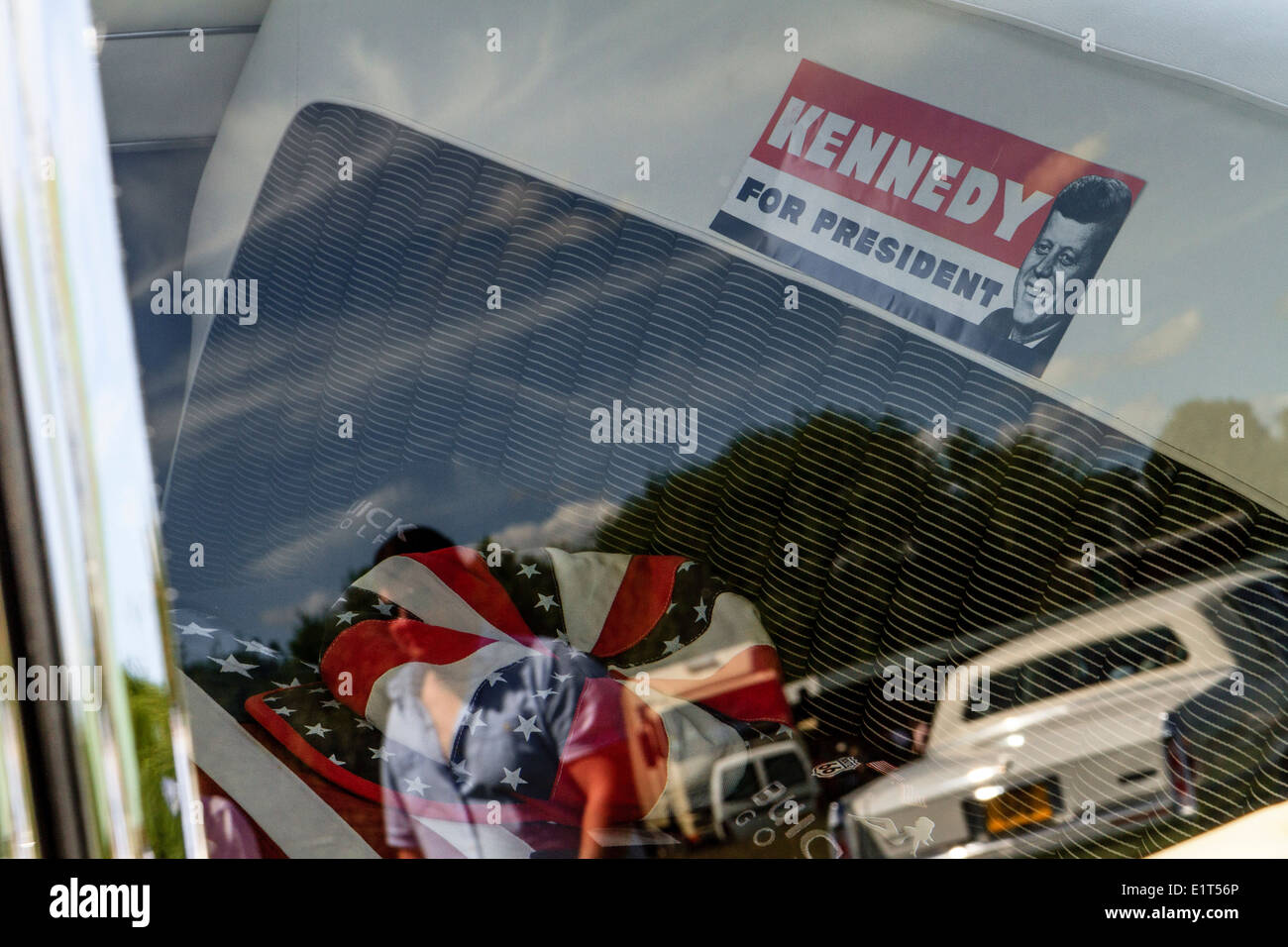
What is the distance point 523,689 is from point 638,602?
172 millimetres

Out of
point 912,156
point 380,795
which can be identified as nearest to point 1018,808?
point 380,795

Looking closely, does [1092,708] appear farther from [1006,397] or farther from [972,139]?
[972,139]

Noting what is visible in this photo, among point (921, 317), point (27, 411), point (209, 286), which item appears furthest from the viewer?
point (209, 286)

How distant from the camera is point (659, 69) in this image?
4.85 feet

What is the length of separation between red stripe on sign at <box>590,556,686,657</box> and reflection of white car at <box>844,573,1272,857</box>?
1.00 ft

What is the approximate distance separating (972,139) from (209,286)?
0.98 m

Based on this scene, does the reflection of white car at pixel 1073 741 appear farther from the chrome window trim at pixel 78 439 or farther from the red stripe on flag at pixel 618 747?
the chrome window trim at pixel 78 439

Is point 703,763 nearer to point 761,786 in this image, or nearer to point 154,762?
point 761,786

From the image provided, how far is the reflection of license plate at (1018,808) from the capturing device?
3.30ft

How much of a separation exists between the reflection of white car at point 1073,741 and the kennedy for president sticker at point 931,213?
300 mm

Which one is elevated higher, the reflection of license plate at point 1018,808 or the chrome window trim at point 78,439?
the chrome window trim at point 78,439

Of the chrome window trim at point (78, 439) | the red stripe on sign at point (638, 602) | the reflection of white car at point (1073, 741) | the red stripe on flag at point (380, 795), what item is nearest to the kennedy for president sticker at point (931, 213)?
the reflection of white car at point (1073, 741)

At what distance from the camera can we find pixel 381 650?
4.12 feet
